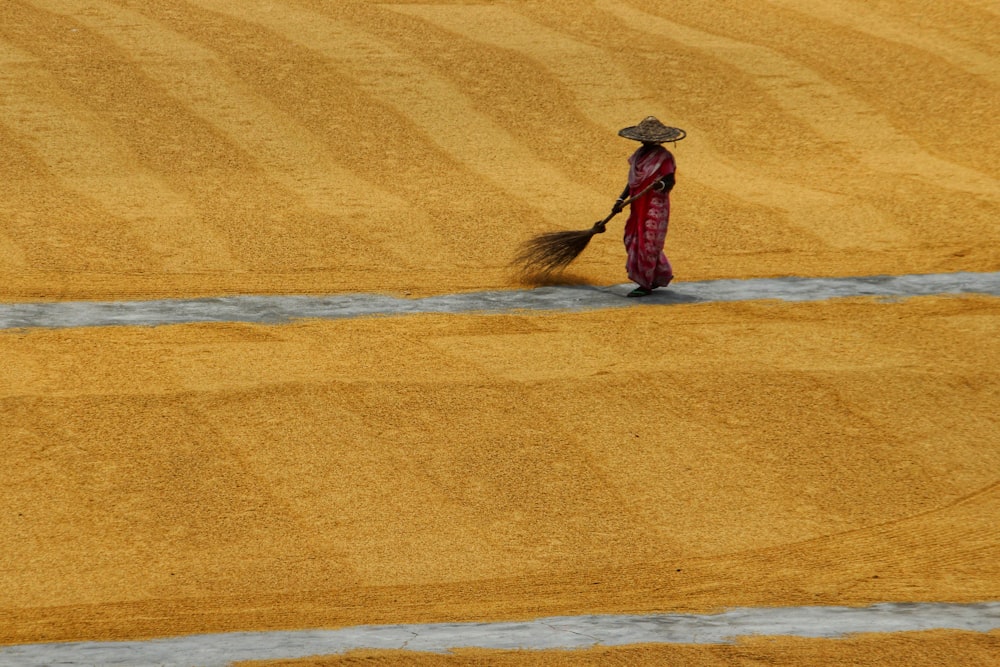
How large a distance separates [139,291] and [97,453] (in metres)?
3.41

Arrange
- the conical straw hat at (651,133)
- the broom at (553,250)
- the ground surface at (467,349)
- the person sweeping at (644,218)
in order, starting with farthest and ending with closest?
the broom at (553,250)
the person sweeping at (644,218)
the conical straw hat at (651,133)
the ground surface at (467,349)

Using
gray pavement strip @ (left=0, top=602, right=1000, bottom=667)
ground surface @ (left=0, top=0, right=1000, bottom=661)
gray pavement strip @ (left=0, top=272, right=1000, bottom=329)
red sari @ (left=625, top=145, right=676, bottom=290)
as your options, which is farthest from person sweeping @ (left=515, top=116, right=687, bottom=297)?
gray pavement strip @ (left=0, top=602, right=1000, bottom=667)

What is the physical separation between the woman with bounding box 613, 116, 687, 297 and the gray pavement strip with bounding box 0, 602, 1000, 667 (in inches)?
200

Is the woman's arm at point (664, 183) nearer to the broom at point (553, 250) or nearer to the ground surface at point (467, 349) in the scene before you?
the broom at point (553, 250)

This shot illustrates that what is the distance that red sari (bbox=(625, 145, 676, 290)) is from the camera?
11844mm

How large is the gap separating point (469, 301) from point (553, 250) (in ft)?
3.23

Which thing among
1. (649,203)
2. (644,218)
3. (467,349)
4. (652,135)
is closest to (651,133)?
(652,135)

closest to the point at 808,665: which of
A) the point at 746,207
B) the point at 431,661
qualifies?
the point at 431,661

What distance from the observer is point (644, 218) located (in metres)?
12.0

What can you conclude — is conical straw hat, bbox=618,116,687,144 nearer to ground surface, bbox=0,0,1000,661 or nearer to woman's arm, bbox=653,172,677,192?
woman's arm, bbox=653,172,677,192

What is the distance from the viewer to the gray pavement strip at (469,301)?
11.4 m

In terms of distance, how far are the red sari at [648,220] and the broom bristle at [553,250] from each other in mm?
465

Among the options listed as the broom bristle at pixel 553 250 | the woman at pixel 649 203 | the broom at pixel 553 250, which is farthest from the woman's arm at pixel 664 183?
the broom bristle at pixel 553 250

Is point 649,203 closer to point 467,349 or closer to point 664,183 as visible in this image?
point 664,183
